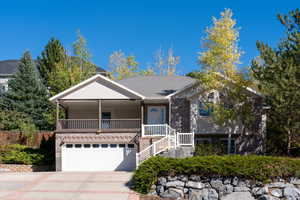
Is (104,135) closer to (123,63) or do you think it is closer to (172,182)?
(172,182)

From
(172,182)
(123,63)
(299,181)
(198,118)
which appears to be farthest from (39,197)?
(123,63)

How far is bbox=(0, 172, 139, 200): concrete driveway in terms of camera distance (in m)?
14.3

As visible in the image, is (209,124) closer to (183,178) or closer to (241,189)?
(183,178)

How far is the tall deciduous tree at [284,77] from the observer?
1864 cm

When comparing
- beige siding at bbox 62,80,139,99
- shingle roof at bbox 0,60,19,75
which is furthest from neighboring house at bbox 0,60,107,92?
beige siding at bbox 62,80,139,99

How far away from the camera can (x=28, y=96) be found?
1352 inches

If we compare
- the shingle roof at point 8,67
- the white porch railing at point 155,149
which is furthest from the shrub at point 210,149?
the shingle roof at point 8,67

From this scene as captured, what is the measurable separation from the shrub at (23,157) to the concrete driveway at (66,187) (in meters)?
3.05

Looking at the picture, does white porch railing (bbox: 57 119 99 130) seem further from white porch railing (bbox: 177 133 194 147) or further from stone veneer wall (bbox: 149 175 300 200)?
stone veneer wall (bbox: 149 175 300 200)

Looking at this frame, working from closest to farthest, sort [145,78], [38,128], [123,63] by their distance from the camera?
[145,78] → [38,128] → [123,63]

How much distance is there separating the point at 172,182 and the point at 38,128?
74.0ft

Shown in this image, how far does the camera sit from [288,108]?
19172mm

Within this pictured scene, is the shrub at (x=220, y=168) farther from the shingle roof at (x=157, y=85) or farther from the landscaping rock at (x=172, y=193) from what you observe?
the shingle roof at (x=157, y=85)

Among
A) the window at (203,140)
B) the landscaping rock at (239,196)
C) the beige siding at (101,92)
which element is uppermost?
the beige siding at (101,92)
